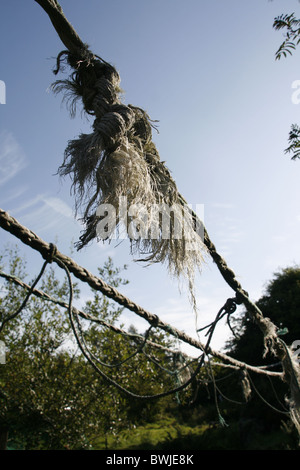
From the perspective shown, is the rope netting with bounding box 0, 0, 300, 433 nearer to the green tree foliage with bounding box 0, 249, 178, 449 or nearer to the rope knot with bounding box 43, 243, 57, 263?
the rope knot with bounding box 43, 243, 57, 263

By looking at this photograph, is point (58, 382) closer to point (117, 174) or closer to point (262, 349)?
point (117, 174)

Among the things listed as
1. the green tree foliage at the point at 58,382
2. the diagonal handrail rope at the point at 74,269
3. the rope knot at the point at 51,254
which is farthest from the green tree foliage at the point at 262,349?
the rope knot at the point at 51,254

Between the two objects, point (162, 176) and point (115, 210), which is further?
point (162, 176)

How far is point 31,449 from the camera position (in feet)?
14.4

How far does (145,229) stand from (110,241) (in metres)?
0.14

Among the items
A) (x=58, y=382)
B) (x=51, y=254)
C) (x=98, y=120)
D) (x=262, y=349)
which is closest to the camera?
(x=51, y=254)

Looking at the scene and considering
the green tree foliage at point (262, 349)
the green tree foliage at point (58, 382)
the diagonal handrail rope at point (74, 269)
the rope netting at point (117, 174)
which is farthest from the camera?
the green tree foliage at point (262, 349)

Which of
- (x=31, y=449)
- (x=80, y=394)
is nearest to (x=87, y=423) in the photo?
(x=80, y=394)

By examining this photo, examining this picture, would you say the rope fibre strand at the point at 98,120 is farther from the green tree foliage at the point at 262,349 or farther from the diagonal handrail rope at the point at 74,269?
the green tree foliage at the point at 262,349

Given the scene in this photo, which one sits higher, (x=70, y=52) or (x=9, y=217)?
(x=70, y=52)

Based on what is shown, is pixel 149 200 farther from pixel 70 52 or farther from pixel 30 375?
pixel 30 375

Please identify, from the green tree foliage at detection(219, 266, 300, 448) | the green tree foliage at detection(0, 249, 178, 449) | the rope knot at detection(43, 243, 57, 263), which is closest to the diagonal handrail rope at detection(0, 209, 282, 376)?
the rope knot at detection(43, 243, 57, 263)

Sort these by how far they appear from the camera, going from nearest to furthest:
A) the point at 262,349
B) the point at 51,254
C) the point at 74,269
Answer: the point at 51,254, the point at 74,269, the point at 262,349

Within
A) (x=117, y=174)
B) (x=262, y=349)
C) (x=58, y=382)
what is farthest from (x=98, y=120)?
(x=262, y=349)
